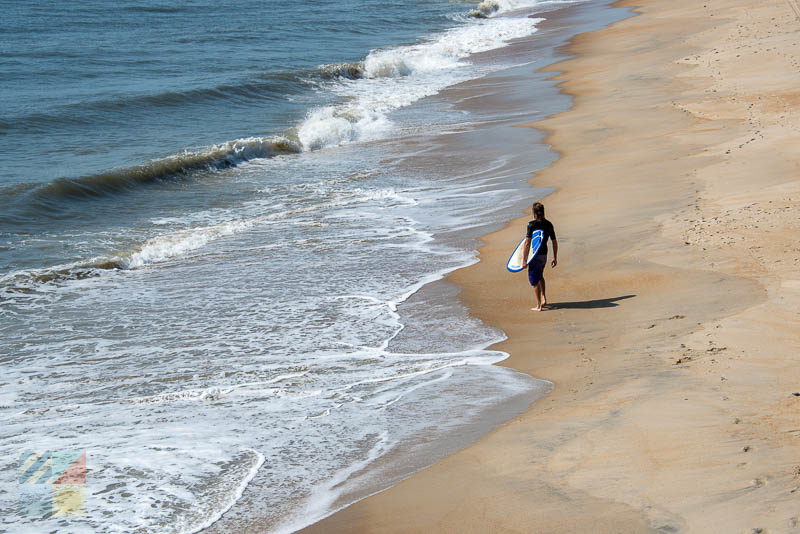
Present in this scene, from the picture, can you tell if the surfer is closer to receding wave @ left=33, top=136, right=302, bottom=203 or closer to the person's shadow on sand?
the person's shadow on sand

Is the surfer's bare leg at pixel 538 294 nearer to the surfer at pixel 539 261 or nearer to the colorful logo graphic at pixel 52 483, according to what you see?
the surfer at pixel 539 261

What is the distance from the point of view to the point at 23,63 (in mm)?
27375

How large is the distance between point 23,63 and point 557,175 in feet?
66.2

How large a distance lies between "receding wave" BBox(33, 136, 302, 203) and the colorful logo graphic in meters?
9.49

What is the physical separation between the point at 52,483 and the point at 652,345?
16.3 feet

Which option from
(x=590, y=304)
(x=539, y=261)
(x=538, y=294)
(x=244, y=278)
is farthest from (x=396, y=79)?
A: (x=590, y=304)

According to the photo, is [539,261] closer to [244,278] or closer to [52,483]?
[244,278]

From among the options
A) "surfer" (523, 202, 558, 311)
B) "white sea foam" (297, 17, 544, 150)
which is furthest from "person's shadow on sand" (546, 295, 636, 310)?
"white sea foam" (297, 17, 544, 150)

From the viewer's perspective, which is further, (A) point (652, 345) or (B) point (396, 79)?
(B) point (396, 79)

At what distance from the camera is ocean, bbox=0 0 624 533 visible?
6.35 m

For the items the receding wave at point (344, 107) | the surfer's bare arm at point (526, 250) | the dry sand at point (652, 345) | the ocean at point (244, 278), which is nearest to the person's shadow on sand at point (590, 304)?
the dry sand at point (652, 345)

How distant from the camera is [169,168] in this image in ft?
55.9

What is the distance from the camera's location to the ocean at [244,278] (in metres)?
6.35

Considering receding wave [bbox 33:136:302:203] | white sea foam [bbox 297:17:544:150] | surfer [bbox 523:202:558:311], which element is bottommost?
surfer [bbox 523:202:558:311]
